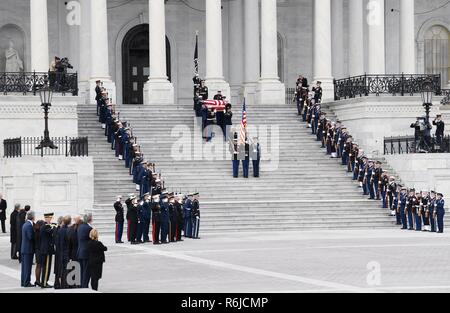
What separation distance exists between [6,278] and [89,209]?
1612cm

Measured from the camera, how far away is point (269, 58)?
198 feet

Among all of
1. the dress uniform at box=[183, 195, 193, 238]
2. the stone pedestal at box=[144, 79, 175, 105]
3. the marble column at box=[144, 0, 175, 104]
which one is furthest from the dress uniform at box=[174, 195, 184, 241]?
the marble column at box=[144, 0, 175, 104]

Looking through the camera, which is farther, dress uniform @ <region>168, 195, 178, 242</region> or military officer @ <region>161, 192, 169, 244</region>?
dress uniform @ <region>168, 195, 178, 242</region>

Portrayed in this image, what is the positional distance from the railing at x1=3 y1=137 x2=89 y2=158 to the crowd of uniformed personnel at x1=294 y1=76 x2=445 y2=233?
10.7 meters

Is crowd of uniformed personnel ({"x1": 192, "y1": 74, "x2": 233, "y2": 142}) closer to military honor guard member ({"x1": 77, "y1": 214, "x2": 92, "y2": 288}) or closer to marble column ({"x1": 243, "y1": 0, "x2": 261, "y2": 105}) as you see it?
marble column ({"x1": 243, "y1": 0, "x2": 261, "y2": 105})

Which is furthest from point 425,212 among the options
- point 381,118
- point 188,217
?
point 381,118

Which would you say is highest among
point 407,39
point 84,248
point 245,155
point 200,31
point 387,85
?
point 200,31

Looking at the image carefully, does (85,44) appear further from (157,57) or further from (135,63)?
(135,63)

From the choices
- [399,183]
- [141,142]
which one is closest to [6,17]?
[141,142]

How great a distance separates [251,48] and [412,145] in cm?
1327

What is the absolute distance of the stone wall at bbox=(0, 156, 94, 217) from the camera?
45969mm

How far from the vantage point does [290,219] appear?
4641 centimetres

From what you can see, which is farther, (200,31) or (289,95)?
(289,95)
